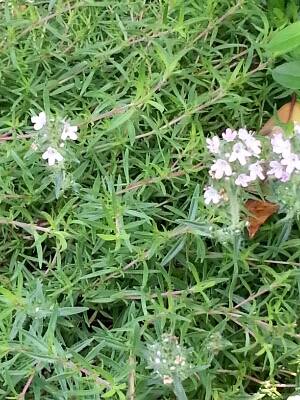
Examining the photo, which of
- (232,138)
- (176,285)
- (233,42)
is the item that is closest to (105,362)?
(176,285)

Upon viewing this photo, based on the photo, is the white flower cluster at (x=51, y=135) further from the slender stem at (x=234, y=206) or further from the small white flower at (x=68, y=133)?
the slender stem at (x=234, y=206)

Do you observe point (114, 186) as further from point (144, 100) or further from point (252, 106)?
point (252, 106)

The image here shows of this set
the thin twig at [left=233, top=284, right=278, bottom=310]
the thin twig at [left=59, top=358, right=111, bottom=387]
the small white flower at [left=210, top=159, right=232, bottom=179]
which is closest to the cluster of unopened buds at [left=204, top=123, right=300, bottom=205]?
the small white flower at [left=210, top=159, right=232, bottom=179]

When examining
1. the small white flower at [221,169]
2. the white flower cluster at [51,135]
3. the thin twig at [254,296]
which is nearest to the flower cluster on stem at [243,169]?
the small white flower at [221,169]

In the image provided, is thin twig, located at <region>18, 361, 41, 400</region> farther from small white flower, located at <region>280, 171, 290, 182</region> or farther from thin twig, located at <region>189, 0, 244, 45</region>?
thin twig, located at <region>189, 0, 244, 45</region>

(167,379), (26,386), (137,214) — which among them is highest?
(137,214)

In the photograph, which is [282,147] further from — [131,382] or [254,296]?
[131,382]

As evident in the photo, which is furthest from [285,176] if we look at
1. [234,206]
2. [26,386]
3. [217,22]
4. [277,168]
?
[26,386]

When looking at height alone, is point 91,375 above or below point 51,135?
below

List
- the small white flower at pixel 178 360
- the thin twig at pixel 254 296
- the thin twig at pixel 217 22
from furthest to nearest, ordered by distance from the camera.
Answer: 1. the thin twig at pixel 217 22
2. the thin twig at pixel 254 296
3. the small white flower at pixel 178 360
